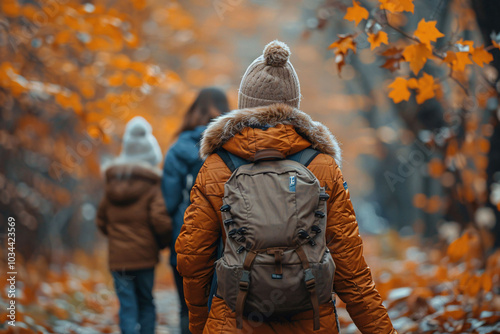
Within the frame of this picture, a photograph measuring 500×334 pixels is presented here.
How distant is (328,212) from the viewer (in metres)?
2.24

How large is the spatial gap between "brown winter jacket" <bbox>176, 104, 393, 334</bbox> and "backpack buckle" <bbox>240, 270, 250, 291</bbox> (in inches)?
8.9

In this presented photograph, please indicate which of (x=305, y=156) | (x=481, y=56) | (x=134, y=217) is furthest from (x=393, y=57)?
(x=134, y=217)

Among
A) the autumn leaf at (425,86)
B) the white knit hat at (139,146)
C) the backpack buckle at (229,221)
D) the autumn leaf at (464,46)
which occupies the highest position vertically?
the autumn leaf at (464,46)

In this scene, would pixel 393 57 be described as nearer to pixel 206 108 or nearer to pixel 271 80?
pixel 206 108

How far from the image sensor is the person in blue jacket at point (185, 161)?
3869 mm

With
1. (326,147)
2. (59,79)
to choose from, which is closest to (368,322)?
(326,147)

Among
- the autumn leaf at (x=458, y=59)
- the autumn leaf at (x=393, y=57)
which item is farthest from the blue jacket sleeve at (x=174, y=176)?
the autumn leaf at (x=458, y=59)

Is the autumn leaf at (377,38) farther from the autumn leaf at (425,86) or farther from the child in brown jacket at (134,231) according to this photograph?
the child in brown jacket at (134,231)

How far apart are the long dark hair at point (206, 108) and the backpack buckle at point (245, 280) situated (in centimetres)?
217

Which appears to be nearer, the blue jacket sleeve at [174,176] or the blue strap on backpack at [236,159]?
the blue strap on backpack at [236,159]

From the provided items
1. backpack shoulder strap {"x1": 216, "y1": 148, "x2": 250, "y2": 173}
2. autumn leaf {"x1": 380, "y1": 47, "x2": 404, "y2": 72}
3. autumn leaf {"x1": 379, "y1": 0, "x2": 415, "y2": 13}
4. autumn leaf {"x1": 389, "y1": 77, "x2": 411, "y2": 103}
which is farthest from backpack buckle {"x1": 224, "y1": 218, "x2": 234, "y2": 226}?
autumn leaf {"x1": 389, "y1": 77, "x2": 411, "y2": 103}

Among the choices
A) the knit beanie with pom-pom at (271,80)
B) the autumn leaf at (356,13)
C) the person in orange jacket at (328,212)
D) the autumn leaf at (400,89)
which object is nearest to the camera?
the person in orange jacket at (328,212)

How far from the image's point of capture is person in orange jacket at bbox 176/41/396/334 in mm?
2162

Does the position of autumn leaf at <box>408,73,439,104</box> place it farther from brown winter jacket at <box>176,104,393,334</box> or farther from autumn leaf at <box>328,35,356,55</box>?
brown winter jacket at <box>176,104,393,334</box>
